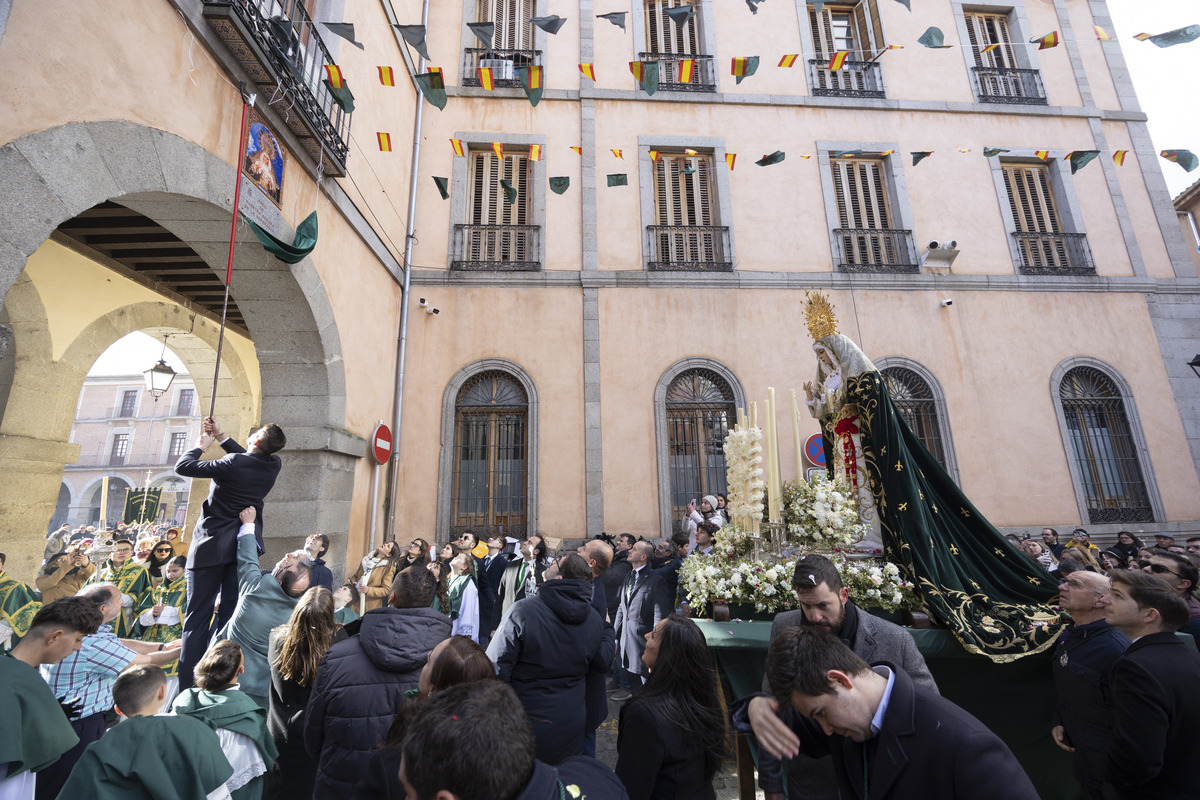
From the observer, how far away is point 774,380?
31.7 feet

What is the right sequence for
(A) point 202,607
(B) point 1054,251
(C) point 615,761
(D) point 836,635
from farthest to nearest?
(B) point 1054,251, (C) point 615,761, (A) point 202,607, (D) point 836,635

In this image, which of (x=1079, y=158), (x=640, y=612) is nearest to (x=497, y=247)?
(x=640, y=612)

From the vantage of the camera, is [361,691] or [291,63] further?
[291,63]

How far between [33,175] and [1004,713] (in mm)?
6416

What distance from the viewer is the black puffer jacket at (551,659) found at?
9.57ft

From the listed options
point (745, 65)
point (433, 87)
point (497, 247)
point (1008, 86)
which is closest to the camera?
point (433, 87)

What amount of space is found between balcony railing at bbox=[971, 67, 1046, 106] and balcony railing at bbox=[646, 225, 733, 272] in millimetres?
6161

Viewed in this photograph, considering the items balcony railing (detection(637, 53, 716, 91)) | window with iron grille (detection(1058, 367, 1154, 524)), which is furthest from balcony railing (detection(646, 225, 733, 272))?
window with iron grille (detection(1058, 367, 1154, 524))

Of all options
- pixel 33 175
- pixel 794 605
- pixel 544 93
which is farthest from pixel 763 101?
pixel 33 175

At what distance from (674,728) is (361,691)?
4.13 ft

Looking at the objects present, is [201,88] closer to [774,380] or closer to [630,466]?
[630,466]

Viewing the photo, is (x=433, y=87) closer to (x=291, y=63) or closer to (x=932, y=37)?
(x=291, y=63)

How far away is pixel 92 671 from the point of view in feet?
9.20

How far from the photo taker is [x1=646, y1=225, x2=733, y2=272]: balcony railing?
10.1 meters
